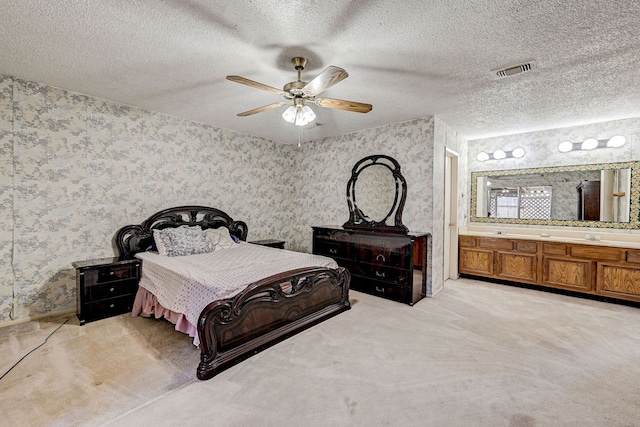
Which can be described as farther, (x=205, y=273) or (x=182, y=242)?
(x=182, y=242)

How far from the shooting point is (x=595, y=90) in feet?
9.85

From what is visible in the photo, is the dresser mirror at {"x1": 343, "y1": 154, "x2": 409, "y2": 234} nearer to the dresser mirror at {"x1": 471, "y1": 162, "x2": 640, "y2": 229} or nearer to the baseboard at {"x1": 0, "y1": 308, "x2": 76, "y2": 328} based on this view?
the dresser mirror at {"x1": 471, "y1": 162, "x2": 640, "y2": 229}

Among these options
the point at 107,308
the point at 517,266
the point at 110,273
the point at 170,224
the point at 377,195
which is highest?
the point at 377,195

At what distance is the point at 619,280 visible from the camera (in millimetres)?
3684

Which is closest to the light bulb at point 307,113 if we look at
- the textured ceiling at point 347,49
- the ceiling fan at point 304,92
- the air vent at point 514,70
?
the ceiling fan at point 304,92

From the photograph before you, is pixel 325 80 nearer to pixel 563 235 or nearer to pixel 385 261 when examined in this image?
pixel 385 261

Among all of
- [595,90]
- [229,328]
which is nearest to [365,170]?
[595,90]

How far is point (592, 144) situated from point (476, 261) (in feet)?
7.74

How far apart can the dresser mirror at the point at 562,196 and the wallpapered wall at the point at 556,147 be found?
9 cm

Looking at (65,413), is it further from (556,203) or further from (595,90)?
(556,203)

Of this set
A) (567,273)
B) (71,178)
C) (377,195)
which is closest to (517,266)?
(567,273)

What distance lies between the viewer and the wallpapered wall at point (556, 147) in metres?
3.97

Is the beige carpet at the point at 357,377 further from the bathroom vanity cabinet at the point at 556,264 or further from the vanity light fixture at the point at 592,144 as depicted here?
the vanity light fixture at the point at 592,144

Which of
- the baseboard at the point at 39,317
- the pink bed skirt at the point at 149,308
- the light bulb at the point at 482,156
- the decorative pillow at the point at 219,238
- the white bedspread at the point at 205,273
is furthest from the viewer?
the light bulb at the point at 482,156
